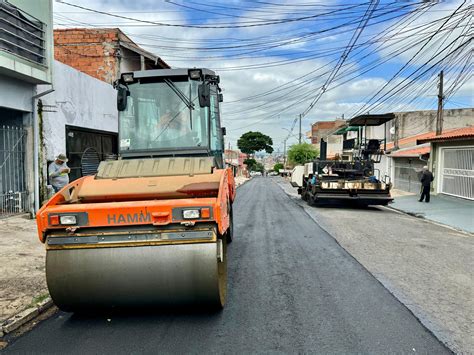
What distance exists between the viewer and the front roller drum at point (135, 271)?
350 centimetres

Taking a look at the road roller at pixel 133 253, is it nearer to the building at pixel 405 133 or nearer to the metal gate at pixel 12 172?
the metal gate at pixel 12 172

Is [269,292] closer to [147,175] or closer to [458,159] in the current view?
[147,175]

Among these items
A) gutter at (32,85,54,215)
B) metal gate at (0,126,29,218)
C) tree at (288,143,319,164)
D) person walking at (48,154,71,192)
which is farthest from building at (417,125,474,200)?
tree at (288,143,319,164)

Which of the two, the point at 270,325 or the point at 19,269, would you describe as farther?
the point at 19,269

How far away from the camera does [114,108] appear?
14.3 metres

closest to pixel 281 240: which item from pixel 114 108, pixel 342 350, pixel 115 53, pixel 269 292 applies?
pixel 269 292

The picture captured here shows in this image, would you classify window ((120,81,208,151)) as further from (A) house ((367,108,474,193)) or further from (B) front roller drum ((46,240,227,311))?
(A) house ((367,108,474,193))

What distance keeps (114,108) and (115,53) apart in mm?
2943

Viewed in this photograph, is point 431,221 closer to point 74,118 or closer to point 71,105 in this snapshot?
point 74,118

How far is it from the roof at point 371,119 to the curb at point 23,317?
11.8m

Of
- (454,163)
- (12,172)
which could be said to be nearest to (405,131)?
(454,163)

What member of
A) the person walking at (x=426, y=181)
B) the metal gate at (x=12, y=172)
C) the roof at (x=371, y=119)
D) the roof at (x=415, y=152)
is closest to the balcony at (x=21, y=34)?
the metal gate at (x=12, y=172)

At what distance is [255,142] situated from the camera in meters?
86.1

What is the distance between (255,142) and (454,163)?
70117mm
